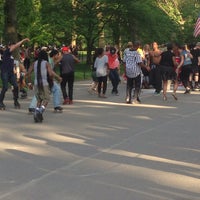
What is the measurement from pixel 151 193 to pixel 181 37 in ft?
136

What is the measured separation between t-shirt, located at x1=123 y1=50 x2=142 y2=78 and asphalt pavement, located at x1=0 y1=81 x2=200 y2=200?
173 cm

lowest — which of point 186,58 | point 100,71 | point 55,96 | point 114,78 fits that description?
point 55,96

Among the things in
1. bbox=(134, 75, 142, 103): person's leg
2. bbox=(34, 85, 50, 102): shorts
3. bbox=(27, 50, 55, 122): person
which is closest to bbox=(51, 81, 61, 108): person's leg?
bbox=(27, 50, 55, 122): person

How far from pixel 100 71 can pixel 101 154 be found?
30.2 feet

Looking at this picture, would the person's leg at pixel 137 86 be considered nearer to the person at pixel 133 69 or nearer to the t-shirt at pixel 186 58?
the person at pixel 133 69

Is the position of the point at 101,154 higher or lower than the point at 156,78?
lower

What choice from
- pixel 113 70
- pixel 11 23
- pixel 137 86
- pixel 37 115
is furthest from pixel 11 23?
pixel 37 115

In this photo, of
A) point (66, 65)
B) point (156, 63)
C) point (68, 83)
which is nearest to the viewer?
point (66, 65)

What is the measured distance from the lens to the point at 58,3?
127ft

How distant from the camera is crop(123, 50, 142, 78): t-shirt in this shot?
15609 mm

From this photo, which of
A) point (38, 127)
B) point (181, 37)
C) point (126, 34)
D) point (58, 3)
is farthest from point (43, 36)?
point (38, 127)

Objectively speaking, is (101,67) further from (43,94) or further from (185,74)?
(43,94)

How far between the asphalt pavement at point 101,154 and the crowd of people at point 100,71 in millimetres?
733

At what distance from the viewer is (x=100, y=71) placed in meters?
17.4
